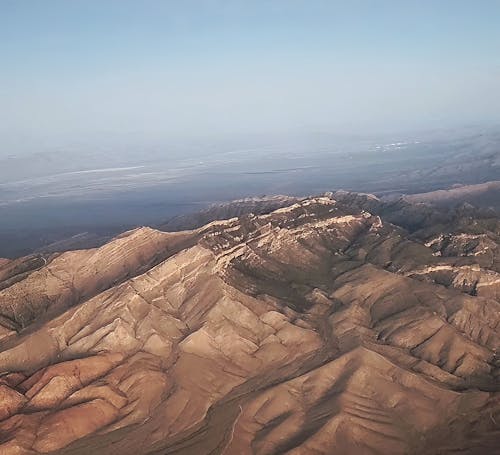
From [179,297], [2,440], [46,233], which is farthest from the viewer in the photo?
[46,233]

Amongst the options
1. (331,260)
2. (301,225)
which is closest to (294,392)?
(331,260)

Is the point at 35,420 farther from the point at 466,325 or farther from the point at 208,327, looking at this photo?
the point at 466,325

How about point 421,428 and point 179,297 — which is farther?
point 179,297

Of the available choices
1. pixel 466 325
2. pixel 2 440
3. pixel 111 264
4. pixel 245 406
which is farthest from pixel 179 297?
pixel 466 325

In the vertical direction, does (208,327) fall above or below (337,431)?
above

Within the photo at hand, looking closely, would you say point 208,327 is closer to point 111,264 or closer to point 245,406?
point 245,406

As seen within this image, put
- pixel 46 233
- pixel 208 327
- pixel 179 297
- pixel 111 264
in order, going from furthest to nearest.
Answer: pixel 46 233, pixel 111 264, pixel 179 297, pixel 208 327

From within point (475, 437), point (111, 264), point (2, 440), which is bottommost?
point (475, 437)
